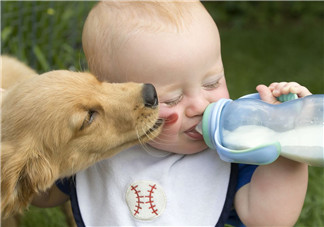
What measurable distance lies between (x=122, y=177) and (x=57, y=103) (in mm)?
568

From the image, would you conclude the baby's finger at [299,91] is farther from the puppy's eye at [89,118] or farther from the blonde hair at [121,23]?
the puppy's eye at [89,118]

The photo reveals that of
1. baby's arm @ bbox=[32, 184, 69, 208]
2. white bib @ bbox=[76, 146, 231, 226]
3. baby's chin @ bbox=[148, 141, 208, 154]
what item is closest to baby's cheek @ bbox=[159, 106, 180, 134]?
baby's chin @ bbox=[148, 141, 208, 154]

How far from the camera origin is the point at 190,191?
245cm

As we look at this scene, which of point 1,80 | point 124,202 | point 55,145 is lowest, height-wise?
point 124,202

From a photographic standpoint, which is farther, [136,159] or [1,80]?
[1,80]

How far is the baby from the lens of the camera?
7.14 ft

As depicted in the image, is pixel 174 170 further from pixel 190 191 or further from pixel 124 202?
pixel 124 202

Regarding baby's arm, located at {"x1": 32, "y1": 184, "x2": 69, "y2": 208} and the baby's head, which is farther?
baby's arm, located at {"x1": 32, "y1": 184, "x2": 69, "y2": 208}

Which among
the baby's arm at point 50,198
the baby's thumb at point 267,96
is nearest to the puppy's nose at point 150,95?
the baby's thumb at point 267,96

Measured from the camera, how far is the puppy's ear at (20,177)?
83.7 inches

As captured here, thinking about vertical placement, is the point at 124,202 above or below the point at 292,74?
above

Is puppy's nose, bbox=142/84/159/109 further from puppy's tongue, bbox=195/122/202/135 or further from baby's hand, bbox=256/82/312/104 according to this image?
baby's hand, bbox=256/82/312/104

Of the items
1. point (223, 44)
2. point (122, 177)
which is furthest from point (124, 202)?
point (223, 44)

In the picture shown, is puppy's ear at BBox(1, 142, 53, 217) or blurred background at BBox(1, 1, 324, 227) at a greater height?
puppy's ear at BBox(1, 142, 53, 217)
